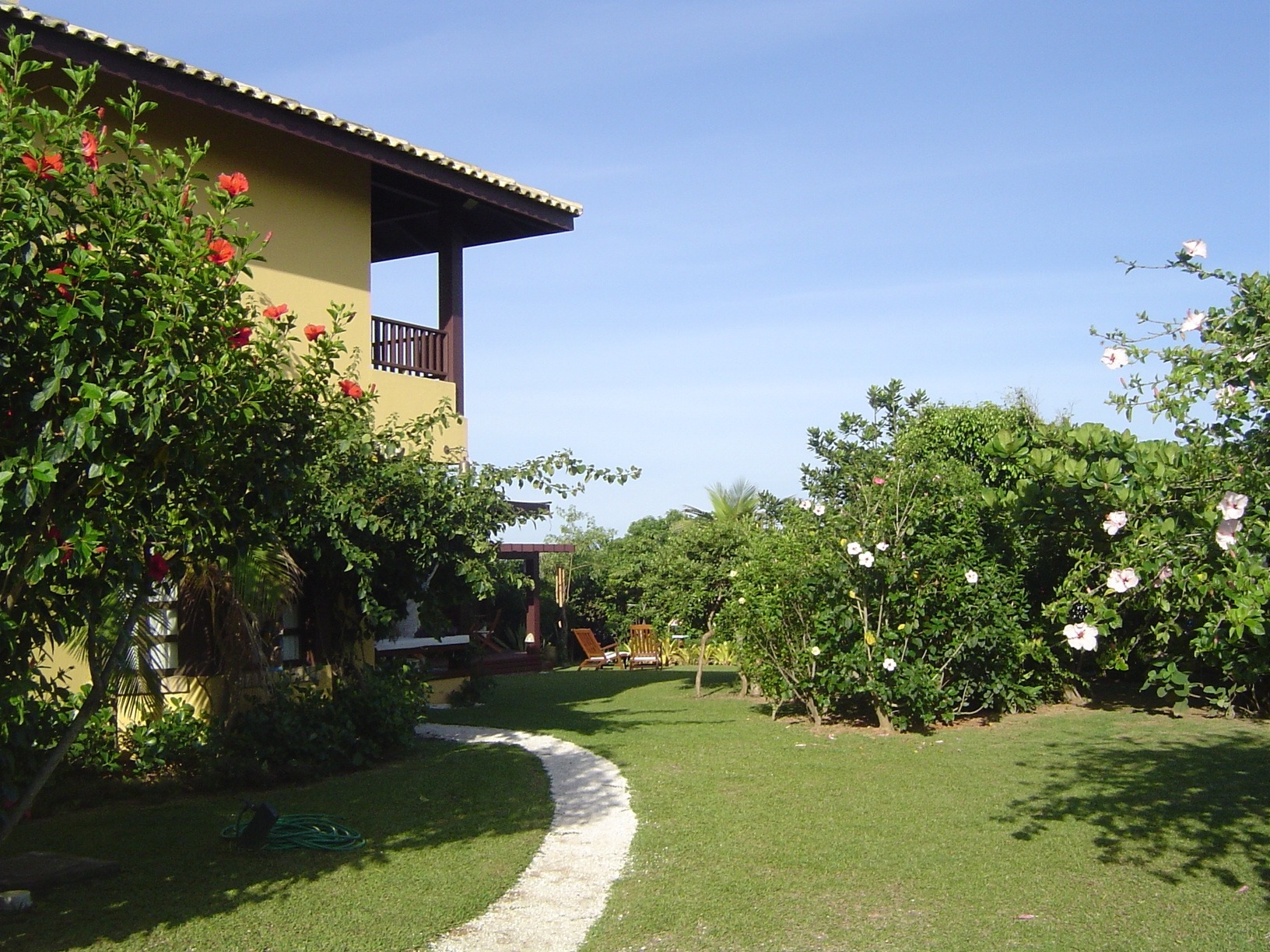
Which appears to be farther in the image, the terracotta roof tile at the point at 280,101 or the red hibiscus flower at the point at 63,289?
the terracotta roof tile at the point at 280,101

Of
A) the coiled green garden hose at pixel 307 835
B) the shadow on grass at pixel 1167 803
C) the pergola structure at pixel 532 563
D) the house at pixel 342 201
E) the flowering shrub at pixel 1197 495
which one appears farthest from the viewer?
the pergola structure at pixel 532 563

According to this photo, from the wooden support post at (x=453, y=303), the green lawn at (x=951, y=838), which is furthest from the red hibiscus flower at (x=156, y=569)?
the wooden support post at (x=453, y=303)

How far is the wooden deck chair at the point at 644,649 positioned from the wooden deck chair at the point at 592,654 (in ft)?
1.52

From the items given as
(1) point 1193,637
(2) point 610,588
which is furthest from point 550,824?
(2) point 610,588

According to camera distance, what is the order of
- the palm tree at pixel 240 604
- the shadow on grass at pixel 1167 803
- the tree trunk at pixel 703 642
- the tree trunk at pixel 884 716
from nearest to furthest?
1. the shadow on grass at pixel 1167 803
2. the palm tree at pixel 240 604
3. the tree trunk at pixel 884 716
4. the tree trunk at pixel 703 642

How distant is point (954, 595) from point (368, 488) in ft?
19.5

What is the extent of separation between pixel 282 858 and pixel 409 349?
7.49m

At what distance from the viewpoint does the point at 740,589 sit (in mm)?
13680

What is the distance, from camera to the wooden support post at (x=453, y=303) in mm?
13742

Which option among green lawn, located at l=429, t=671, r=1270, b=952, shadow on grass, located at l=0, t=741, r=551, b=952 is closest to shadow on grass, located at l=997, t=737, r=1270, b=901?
green lawn, located at l=429, t=671, r=1270, b=952

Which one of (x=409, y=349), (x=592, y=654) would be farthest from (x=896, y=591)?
(x=592, y=654)

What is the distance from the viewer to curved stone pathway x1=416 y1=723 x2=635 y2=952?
551cm

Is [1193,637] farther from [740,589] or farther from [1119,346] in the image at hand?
[1119,346]

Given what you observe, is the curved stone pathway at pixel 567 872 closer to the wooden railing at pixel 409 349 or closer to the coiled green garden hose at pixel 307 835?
the coiled green garden hose at pixel 307 835
